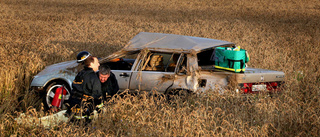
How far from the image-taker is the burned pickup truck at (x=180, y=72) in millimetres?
5879

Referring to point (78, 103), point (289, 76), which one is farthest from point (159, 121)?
point (289, 76)

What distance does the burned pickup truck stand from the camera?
19.3 feet

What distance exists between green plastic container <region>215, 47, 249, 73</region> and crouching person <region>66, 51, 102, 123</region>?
2458 millimetres

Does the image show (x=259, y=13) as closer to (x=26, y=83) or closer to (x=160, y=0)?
(x=160, y=0)

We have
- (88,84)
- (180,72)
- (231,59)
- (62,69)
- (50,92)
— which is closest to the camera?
(88,84)

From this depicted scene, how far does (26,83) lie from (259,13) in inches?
896

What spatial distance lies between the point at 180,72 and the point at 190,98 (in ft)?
1.95

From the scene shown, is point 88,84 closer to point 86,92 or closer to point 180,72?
point 86,92

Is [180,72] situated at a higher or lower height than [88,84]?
Result: higher

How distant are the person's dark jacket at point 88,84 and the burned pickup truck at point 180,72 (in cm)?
90

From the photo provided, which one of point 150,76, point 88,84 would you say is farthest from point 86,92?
point 150,76

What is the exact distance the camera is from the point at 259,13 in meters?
26.4

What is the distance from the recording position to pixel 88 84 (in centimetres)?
516

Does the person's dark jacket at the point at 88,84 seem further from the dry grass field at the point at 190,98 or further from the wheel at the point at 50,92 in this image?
the wheel at the point at 50,92
